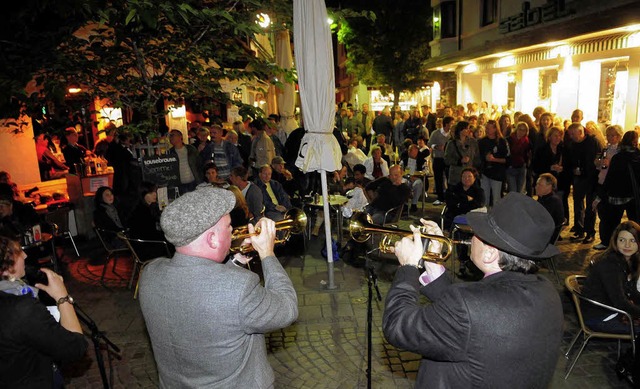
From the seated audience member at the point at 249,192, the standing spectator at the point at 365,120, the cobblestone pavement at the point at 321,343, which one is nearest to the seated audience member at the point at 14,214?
the cobblestone pavement at the point at 321,343

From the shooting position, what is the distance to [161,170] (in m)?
8.29

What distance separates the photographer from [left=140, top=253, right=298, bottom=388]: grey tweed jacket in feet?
7.02

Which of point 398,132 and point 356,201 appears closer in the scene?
point 356,201

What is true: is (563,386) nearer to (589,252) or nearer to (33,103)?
(589,252)

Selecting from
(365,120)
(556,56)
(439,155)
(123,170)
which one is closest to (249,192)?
(123,170)

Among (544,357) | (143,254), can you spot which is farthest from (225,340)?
(143,254)

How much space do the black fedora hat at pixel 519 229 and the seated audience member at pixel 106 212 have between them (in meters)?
6.73

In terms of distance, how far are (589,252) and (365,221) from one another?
508 cm

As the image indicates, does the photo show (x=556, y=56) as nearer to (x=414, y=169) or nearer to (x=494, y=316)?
(x=414, y=169)

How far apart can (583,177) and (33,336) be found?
8959 mm

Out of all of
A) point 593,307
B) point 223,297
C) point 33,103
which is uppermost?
point 33,103

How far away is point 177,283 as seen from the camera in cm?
218

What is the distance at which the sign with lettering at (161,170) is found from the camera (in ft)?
Answer: 26.5

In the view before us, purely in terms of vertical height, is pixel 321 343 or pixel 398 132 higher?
pixel 398 132
